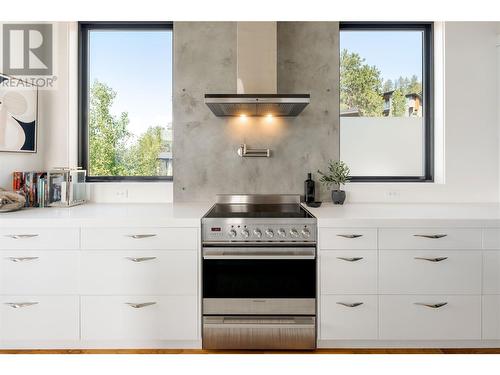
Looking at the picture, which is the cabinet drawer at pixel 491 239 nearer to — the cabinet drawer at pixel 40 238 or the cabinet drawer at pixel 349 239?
the cabinet drawer at pixel 349 239

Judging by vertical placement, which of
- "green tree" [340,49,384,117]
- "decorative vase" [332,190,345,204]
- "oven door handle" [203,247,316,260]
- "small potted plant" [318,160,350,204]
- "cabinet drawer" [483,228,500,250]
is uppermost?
"green tree" [340,49,384,117]

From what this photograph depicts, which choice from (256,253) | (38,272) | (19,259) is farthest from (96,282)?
(256,253)

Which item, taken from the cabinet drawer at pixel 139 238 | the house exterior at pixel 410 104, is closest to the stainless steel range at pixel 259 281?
the cabinet drawer at pixel 139 238

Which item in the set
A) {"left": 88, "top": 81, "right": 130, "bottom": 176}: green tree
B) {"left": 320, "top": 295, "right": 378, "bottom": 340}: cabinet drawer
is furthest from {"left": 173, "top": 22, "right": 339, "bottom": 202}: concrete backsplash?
{"left": 320, "top": 295, "right": 378, "bottom": 340}: cabinet drawer

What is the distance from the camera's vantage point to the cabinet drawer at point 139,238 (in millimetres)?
2113

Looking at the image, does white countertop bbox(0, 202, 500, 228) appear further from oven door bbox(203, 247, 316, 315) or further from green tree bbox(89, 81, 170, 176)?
green tree bbox(89, 81, 170, 176)

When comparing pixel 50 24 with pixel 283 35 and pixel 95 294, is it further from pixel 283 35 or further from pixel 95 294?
pixel 95 294

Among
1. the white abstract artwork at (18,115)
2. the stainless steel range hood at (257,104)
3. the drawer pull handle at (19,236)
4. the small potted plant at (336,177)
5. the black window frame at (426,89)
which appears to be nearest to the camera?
the drawer pull handle at (19,236)

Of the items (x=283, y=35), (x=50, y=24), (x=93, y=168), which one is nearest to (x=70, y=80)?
(x=50, y=24)

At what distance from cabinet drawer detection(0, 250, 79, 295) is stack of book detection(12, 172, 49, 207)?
0.57 m

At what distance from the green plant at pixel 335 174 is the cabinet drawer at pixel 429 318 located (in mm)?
965

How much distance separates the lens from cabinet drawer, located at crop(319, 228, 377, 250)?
6.96 feet

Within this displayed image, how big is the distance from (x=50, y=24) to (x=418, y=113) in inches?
124

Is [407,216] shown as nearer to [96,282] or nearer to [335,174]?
[335,174]
